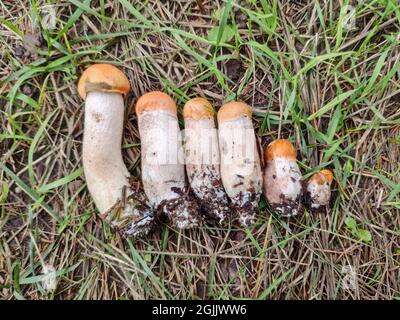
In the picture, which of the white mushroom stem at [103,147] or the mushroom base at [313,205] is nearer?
the white mushroom stem at [103,147]

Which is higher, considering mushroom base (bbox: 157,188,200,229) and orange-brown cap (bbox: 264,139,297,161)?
orange-brown cap (bbox: 264,139,297,161)

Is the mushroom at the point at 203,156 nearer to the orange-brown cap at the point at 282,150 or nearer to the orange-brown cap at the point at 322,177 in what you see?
the orange-brown cap at the point at 282,150

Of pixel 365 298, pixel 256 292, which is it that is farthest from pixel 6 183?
pixel 365 298

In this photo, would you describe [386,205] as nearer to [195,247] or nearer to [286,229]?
[286,229]

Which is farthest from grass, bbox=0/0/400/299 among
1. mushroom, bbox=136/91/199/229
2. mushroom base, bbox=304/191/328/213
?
mushroom, bbox=136/91/199/229

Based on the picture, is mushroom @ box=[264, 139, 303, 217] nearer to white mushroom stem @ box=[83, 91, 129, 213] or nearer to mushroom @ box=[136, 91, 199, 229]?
mushroom @ box=[136, 91, 199, 229]

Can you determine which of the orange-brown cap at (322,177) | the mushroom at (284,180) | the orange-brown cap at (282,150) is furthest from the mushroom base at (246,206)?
the orange-brown cap at (322,177)
